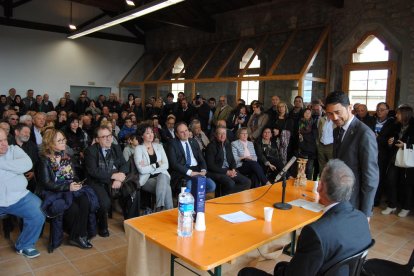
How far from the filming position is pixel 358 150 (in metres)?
2.30

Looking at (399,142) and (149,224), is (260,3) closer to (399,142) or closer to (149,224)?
(399,142)

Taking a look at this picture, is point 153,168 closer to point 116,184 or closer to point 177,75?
point 116,184

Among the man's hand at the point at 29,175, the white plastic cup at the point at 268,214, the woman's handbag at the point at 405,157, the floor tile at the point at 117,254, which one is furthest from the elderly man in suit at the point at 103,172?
the woman's handbag at the point at 405,157

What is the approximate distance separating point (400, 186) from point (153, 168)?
3336 mm

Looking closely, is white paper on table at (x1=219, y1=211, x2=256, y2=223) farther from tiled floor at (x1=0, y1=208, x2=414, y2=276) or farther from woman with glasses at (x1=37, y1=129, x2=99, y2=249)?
woman with glasses at (x1=37, y1=129, x2=99, y2=249)

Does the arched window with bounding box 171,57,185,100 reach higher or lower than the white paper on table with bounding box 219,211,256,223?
higher

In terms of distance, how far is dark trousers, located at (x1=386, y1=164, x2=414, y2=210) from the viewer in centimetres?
452

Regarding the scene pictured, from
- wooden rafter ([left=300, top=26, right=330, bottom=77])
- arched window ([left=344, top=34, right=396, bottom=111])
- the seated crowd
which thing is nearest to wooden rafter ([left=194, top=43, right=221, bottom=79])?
the seated crowd

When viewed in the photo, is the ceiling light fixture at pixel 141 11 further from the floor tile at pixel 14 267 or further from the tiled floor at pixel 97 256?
the floor tile at pixel 14 267

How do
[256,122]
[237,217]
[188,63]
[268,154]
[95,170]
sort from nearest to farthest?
[237,217] < [95,170] < [268,154] < [256,122] < [188,63]

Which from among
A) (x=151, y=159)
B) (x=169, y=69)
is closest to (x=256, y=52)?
(x=169, y=69)

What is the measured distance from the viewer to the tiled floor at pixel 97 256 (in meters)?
2.87

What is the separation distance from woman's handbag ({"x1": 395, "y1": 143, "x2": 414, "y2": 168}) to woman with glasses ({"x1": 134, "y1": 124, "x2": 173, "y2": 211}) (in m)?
2.96

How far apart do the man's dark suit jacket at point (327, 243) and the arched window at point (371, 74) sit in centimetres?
594
